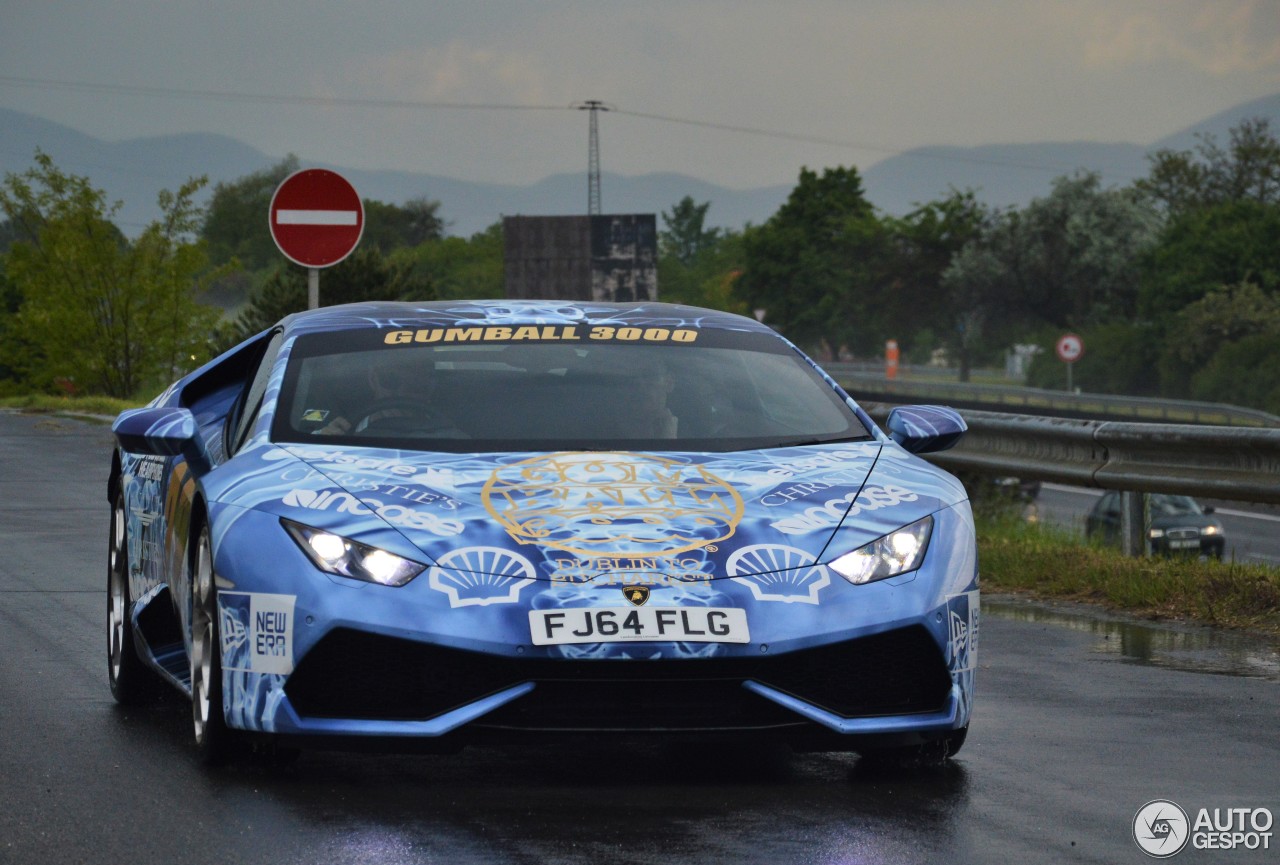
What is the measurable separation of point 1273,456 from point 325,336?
211 inches

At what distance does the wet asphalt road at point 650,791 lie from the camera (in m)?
4.72

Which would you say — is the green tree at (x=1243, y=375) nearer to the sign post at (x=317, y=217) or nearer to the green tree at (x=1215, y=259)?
the green tree at (x=1215, y=259)

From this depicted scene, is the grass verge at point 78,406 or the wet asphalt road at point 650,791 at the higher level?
A: the wet asphalt road at point 650,791

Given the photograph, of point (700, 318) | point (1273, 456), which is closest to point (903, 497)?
point (700, 318)

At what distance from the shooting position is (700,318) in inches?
274

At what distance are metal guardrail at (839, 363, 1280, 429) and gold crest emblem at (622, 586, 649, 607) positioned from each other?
1565 inches

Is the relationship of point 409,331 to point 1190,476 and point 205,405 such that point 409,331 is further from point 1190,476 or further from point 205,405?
point 1190,476

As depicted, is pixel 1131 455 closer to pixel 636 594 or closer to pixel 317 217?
pixel 636 594

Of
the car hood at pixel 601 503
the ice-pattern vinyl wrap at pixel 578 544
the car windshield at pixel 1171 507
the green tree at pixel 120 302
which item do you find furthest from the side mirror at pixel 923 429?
the green tree at pixel 120 302

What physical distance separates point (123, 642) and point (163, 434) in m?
1.20

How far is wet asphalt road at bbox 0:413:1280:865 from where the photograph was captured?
4.72 m

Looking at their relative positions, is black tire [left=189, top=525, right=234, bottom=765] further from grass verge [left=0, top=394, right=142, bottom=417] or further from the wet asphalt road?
grass verge [left=0, top=394, right=142, bottom=417]

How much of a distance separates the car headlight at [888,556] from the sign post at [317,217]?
10906 millimetres

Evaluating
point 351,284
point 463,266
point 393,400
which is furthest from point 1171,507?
point 463,266
